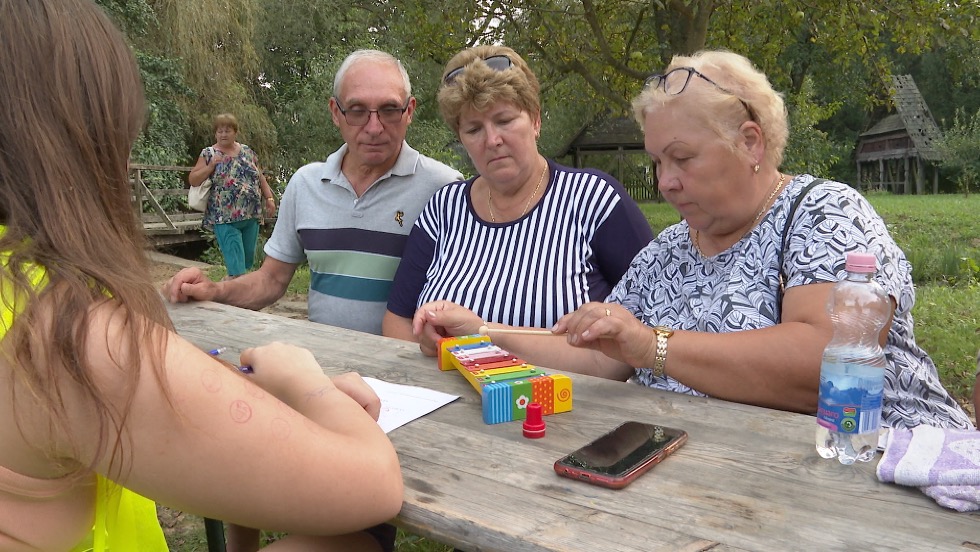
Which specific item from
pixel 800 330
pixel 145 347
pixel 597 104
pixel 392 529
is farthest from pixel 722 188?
pixel 597 104

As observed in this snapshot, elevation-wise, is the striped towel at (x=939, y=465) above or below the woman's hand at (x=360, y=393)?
below

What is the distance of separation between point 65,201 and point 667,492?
0.96 metres

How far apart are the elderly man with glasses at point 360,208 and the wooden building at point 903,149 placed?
3411 centimetres

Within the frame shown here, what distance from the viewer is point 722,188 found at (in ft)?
6.08

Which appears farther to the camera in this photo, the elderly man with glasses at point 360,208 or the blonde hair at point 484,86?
the elderly man with glasses at point 360,208

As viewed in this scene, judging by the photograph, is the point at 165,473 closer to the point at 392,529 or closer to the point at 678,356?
the point at 392,529

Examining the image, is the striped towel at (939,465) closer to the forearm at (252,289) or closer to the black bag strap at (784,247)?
the black bag strap at (784,247)

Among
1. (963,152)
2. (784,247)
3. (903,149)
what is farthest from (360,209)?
(903,149)

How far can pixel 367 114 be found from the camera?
3.05 m

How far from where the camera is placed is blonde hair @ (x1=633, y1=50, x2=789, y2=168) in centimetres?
183

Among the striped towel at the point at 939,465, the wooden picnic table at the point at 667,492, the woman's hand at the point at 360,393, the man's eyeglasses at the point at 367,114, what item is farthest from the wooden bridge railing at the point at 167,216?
the striped towel at the point at 939,465

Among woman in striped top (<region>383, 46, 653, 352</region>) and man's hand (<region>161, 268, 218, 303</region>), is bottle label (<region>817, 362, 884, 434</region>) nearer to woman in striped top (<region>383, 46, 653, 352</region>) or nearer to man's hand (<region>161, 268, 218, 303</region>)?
woman in striped top (<region>383, 46, 653, 352</region>)

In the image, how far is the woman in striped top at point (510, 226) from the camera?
2.45 metres

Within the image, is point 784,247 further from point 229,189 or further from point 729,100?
point 229,189
